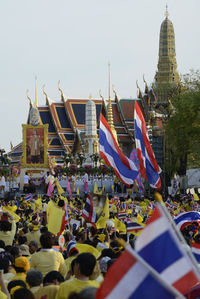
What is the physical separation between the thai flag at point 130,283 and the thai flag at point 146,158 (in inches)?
348

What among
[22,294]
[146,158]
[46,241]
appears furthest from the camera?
[146,158]

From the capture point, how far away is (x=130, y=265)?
3531mm

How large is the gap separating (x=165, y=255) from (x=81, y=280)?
4.81 feet

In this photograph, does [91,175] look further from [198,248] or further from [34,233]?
[198,248]

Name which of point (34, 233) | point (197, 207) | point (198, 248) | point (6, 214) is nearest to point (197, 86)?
point (197, 207)

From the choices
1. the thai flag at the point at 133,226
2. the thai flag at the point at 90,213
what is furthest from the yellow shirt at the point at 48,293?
the thai flag at the point at 90,213

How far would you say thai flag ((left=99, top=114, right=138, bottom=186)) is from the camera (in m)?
12.8

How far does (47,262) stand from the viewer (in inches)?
265

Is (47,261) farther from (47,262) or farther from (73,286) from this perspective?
(73,286)

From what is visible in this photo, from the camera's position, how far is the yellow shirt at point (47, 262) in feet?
22.0

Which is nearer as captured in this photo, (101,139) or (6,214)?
(6,214)

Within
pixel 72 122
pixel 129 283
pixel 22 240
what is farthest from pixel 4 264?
pixel 72 122

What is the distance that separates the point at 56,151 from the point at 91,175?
20.6m

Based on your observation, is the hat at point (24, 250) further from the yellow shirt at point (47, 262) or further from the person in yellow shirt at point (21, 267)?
the person in yellow shirt at point (21, 267)
